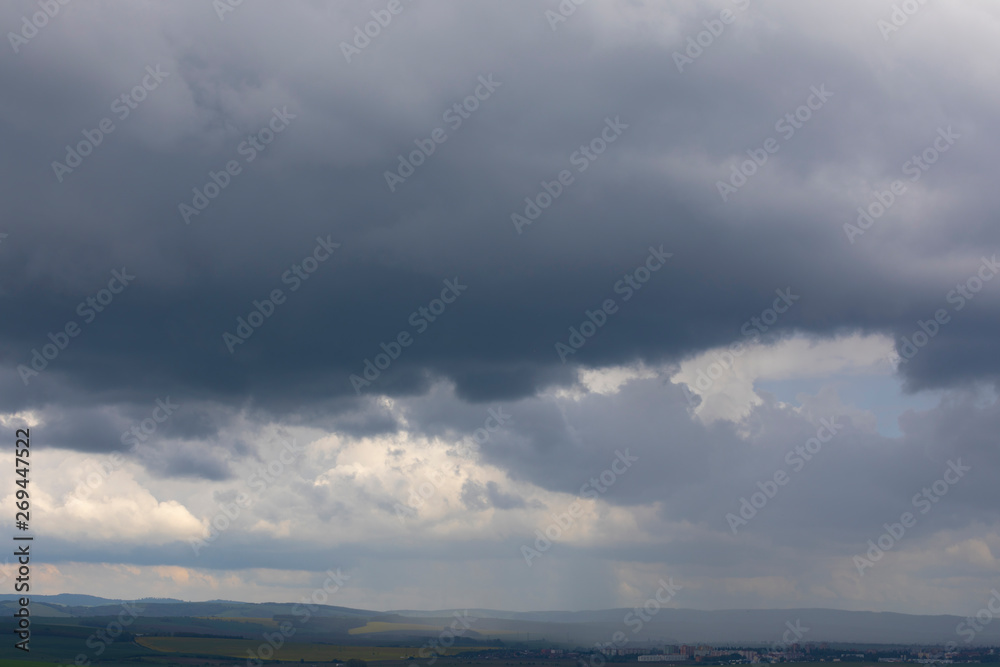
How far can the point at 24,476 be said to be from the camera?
82562mm

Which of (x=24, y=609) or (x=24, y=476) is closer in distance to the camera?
(x=24, y=476)

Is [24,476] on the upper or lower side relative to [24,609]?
upper

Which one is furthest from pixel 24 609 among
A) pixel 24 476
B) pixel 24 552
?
pixel 24 476

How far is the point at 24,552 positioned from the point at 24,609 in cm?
792

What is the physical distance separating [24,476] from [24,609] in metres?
16.8

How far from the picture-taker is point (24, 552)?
86000 mm

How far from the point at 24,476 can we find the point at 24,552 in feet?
29.1

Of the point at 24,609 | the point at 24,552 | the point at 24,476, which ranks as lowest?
the point at 24,609

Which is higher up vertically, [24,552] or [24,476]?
[24,476]

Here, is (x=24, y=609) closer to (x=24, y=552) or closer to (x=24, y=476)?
(x=24, y=552)

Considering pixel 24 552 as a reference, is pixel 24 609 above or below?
below

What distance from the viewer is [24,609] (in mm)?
89688
